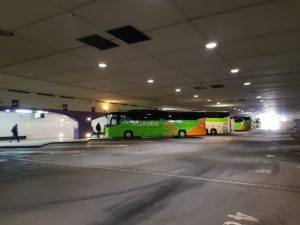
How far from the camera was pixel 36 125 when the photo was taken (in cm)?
2680

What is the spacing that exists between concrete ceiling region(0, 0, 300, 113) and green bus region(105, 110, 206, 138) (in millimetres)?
11319

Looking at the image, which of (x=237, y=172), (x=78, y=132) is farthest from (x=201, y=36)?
(x=78, y=132)

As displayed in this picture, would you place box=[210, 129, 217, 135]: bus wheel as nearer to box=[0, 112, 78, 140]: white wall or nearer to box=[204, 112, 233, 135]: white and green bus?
box=[204, 112, 233, 135]: white and green bus

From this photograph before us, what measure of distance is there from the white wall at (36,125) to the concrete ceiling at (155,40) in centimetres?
1488

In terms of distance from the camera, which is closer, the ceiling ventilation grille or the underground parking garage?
the underground parking garage

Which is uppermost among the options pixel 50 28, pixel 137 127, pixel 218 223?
pixel 50 28

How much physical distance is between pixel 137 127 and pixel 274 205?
18973 mm

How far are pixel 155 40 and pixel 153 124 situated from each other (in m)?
17.4

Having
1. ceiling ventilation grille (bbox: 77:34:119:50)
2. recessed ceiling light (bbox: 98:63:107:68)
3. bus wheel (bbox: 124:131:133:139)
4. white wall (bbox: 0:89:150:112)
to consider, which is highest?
recessed ceiling light (bbox: 98:63:107:68)

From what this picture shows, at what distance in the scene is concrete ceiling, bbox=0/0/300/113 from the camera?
14.9 feet

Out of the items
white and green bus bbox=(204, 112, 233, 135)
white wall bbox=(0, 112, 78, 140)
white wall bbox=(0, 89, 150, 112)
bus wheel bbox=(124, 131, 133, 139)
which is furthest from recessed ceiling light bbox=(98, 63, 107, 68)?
white and green bus bbox=(204, 112, 233, 135)

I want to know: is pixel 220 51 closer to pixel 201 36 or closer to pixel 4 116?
pixel 201 36

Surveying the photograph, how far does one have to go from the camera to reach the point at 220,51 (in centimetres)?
723

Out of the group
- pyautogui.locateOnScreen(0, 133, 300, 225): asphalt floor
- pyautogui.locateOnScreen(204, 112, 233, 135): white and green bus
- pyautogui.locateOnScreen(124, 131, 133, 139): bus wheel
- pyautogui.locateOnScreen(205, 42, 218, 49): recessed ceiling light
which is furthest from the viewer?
pyautogui.locateOnScreen(204, 112, 233, 135): white and green bus
